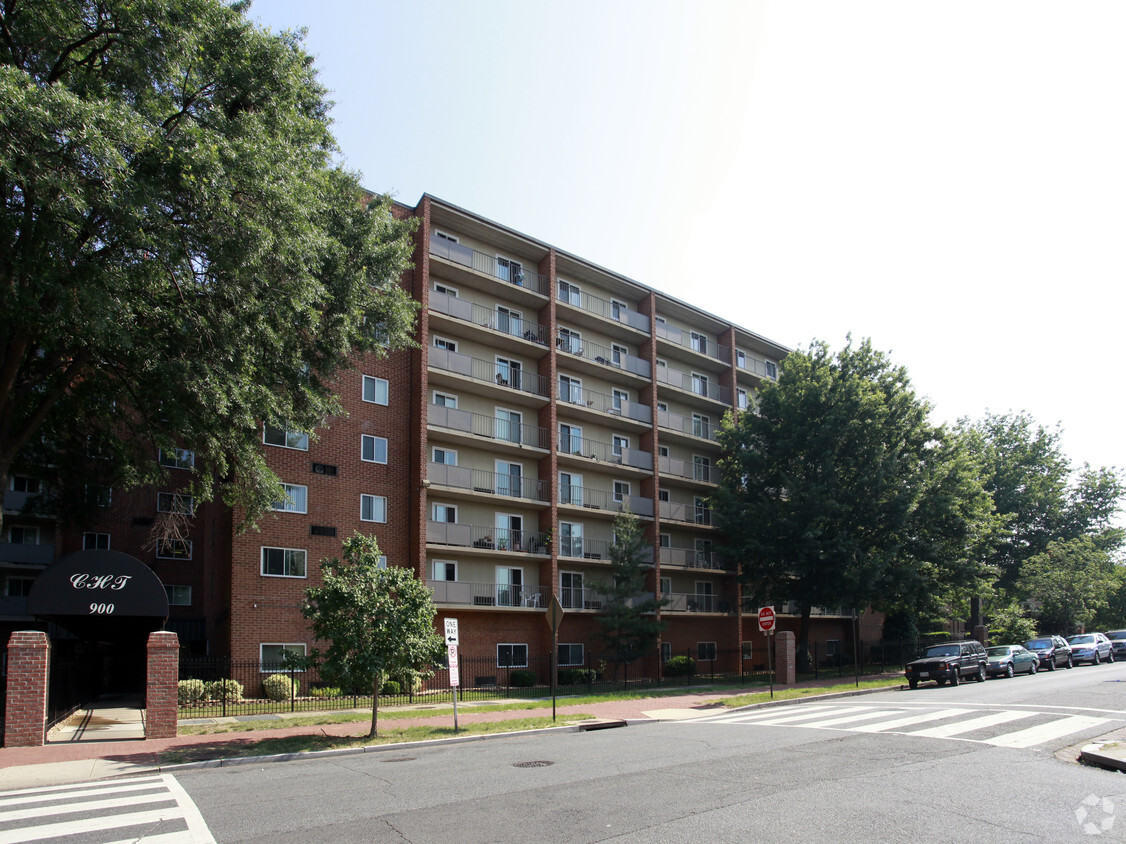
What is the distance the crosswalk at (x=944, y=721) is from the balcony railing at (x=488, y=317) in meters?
18.6

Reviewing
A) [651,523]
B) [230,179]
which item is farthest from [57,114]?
[651,523]

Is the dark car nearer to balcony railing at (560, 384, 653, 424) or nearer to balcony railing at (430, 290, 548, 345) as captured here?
balcony railing at (560, 384, 653, 424)

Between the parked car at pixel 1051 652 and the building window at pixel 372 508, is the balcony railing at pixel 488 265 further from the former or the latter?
the parked car at pixel 1051 652

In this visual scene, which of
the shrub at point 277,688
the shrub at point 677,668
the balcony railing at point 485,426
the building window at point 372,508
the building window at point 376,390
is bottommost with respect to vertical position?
the shrub at point 677,668

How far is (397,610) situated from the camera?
53.6ft

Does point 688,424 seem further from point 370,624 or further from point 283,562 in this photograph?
point 370,624

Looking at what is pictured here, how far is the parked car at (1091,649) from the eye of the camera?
39.3 metres

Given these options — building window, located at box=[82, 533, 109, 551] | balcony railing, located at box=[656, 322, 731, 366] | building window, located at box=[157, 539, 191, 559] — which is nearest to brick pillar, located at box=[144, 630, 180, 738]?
building window, located at box=[157, 539, 191, 559]

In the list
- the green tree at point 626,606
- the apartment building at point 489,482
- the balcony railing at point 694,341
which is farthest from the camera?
the balcony railing at point 694,341

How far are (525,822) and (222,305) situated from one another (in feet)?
43.0

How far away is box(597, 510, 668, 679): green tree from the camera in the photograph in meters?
32.4

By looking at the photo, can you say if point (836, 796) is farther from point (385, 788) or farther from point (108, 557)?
point (108, 557)

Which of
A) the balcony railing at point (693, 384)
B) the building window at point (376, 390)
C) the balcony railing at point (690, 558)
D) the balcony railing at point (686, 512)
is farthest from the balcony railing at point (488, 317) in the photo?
the balcony railing at point (690, 558)

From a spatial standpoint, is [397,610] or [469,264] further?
[469,264]
